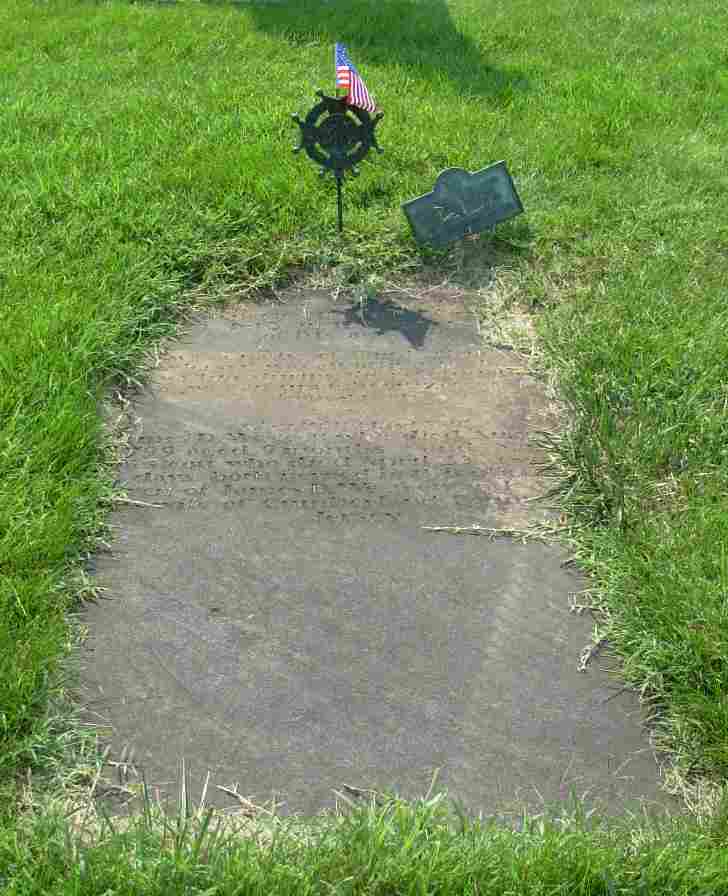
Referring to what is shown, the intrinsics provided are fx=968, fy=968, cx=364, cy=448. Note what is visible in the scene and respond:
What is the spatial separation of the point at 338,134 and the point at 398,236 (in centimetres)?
59

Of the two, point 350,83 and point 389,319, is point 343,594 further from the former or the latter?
point 350,83

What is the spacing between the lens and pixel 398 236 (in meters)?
4.58

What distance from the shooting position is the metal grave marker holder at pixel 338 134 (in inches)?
163

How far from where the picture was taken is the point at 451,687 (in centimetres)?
267

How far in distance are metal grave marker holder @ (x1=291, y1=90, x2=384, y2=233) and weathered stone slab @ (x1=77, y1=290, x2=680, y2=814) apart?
2.67 ft

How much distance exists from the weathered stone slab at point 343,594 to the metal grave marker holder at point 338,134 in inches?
32.0

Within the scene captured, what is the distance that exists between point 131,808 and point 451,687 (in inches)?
A: 35.1

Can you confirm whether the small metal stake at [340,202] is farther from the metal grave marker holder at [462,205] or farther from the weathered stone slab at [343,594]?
the weathered stone slab at [343,594]

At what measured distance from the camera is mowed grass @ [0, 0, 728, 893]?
281 cm

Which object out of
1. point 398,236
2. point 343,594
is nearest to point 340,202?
point 398,236

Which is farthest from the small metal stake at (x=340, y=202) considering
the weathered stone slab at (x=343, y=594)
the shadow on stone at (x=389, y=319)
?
the weathered stone slab at (x=343, y=594)

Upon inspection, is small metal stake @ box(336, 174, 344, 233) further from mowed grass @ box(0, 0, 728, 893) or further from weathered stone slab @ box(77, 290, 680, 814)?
weathered stone slab @ box(77, 290, 680, 814)

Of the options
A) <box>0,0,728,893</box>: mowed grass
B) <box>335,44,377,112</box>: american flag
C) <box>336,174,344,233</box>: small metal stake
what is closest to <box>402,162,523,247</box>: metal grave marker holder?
<box>0,0,728,893</box>: mowed grass

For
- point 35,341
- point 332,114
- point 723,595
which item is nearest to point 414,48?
point 332,114
